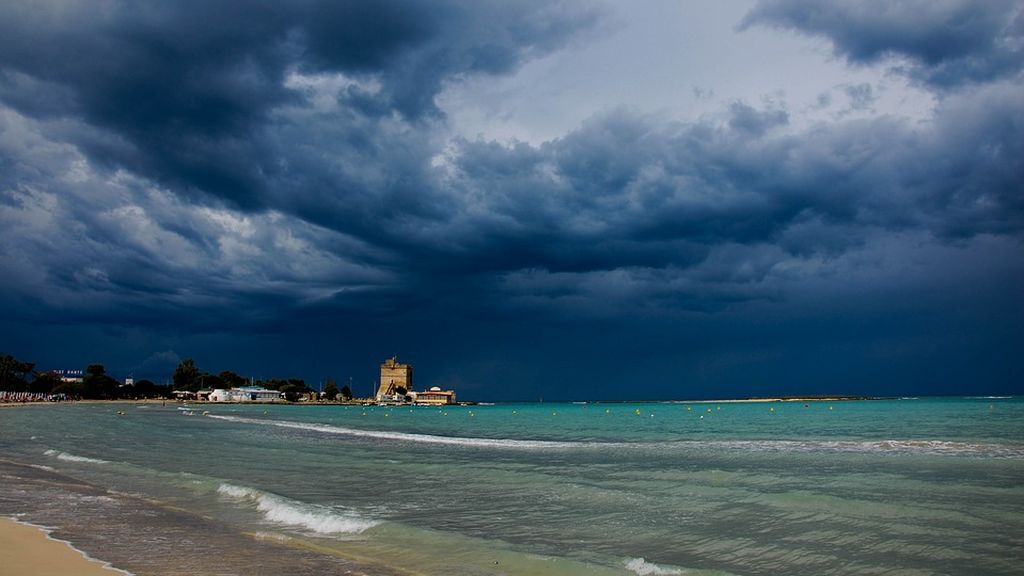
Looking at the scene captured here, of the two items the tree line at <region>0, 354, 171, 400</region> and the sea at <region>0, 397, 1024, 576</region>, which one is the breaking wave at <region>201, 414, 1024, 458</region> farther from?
the tree line at <region>0, 354, 171, 400</region>

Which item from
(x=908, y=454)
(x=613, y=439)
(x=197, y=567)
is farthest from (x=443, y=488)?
(x=613, y=439)

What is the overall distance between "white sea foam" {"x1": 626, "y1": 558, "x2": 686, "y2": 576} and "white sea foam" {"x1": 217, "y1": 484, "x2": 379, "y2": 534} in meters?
5.57

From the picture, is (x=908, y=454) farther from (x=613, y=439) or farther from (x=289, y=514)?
(x=289, y=514)

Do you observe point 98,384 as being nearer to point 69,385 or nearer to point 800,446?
point 69,385

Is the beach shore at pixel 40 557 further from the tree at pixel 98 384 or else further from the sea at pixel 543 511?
the tree at pixel 98 384

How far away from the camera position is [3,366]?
178m

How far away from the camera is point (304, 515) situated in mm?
14180

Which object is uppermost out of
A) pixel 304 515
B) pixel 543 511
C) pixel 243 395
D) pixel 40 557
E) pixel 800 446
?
pixel 40 557

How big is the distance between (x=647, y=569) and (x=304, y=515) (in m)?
7.84

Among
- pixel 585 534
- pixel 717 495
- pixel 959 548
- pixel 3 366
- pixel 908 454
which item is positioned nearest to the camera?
pixel 959 548

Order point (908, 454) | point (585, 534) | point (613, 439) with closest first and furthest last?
point (585, 534) → point (908, 454) → point (613, 439)

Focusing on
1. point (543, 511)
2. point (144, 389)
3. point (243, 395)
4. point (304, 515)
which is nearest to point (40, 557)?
point (304, 515)

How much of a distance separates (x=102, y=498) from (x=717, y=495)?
15692 mm

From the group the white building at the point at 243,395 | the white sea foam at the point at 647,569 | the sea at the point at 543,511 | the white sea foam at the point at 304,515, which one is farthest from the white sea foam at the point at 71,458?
the white building at the point at 243,395
